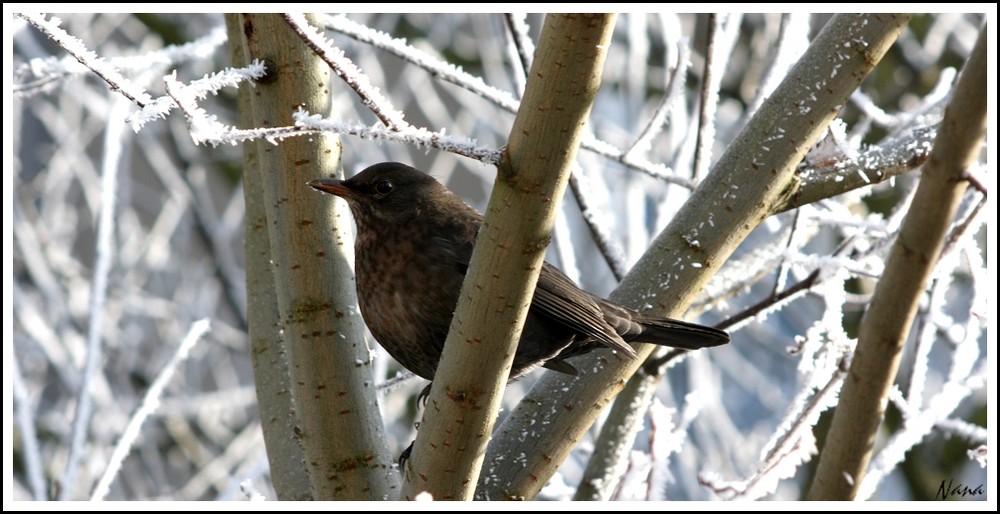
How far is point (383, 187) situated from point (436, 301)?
52cm

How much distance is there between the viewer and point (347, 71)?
6.62ft

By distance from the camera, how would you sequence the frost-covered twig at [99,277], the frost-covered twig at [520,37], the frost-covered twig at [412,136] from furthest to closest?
the frost-covered twig at [99,277], the frost-covered twig at [520,37], the frost-covered twig at [412,136]

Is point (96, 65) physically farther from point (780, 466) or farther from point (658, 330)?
point (658, 330)

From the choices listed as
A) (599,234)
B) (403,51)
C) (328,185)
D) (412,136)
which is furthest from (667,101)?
(412,136)

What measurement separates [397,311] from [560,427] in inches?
23.9

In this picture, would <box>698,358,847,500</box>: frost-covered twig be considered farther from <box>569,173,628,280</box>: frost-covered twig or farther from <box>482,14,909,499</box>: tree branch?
<box>569,173,628,280</box>: frost-covered twig

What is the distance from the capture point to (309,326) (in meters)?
2.42

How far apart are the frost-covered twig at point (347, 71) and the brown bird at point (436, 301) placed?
0.70m

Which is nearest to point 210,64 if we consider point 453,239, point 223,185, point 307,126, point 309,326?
point 223,185

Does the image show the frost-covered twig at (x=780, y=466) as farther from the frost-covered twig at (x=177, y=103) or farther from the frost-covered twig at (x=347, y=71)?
the frost-covered twig at (x=177, y=103)

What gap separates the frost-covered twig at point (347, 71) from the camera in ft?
6.63

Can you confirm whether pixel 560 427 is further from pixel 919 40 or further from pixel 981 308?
pixel 919 40

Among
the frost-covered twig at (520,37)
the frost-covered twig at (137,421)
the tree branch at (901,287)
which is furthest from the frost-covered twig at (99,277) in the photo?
the tree branch at (901,287)
